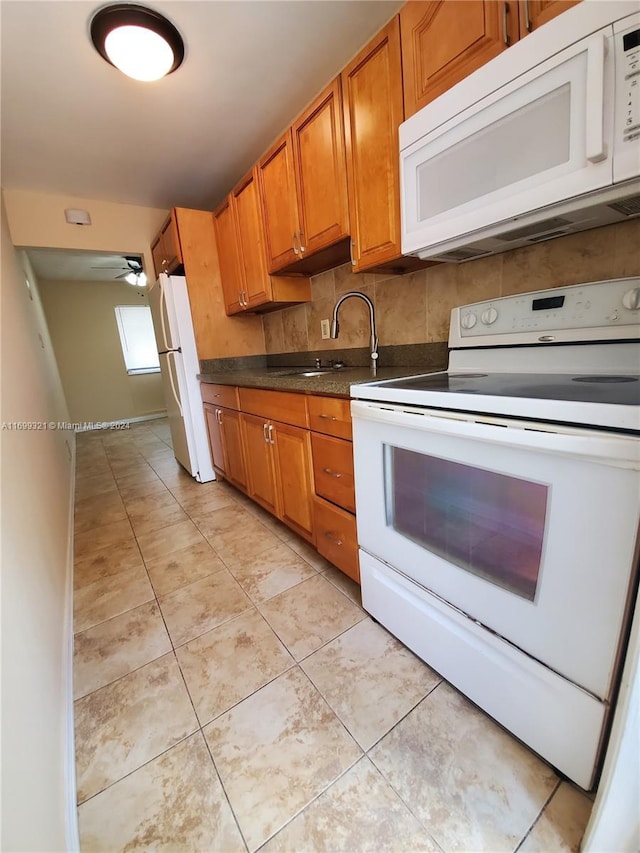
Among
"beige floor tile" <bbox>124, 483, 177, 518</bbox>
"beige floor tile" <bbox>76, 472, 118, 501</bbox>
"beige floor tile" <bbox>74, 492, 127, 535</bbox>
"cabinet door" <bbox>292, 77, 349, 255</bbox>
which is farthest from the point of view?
"beige floor tile" <bbox>76, 472, 118, 501</bbox>

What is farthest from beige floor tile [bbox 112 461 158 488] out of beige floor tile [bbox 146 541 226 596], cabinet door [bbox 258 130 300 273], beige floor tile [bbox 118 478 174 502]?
cabinet door [bbox 258 130 300 273]

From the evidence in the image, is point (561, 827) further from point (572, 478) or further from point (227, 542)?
point (227, 542)

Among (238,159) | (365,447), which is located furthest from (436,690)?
(238,159)

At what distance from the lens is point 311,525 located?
169 cm

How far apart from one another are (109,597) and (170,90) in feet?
8.23

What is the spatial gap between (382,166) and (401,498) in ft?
4.08

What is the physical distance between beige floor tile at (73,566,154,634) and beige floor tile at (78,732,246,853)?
29.6 inches

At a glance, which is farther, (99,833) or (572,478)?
(99,833)

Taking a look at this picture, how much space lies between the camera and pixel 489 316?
1.23 metres

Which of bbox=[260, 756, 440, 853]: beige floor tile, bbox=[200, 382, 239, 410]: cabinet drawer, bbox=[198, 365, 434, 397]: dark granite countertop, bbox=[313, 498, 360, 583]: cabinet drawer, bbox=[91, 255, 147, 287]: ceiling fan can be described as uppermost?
bbox=[91, 255, 147, 287]: ceiling fan

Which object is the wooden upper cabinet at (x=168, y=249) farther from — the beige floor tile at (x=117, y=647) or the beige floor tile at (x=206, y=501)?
the beige floor tile at (x=117, y=647)

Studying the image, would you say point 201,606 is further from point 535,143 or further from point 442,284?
point 535,143

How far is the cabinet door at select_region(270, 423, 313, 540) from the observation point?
1624 millimetres

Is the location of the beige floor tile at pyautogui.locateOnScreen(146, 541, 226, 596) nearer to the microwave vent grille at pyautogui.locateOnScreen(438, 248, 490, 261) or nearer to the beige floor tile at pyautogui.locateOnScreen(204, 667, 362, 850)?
the beige floor tile at pyautogui.locateOnScreen(204, 667, 362, 850)
